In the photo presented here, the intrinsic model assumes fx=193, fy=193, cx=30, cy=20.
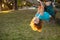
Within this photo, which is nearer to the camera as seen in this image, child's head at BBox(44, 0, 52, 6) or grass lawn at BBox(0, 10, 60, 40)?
child's head at BBox(44, 0, 52, 6)

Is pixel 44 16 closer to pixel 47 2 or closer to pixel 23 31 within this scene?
pixel 47 2

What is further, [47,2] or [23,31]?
[23,31]

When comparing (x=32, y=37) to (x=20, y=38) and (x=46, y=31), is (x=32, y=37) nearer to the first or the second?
(x=20, y=38)

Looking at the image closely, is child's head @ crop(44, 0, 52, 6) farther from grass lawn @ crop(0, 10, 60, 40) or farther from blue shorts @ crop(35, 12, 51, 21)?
grass lawn @ crop(0, 10, 60, 40)

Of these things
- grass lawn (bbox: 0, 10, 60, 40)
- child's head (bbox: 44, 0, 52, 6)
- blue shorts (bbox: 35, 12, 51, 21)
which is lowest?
grass lawn (bbox: 0, 10, 60, 40)

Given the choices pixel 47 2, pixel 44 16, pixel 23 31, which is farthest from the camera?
pixel 23 31

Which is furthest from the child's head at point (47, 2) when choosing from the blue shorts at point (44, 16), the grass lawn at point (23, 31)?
the grass lawn at point (23, 31)

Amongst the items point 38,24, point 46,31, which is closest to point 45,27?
point 46,31

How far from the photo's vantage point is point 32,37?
23.8 feet

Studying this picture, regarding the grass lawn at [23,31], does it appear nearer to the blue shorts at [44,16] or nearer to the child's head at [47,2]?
the blue shorts at [44,16]

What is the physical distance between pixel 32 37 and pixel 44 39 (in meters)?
0.53

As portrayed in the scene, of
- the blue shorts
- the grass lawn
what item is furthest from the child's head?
the grass lawn

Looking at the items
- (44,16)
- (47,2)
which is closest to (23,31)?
(44,16)

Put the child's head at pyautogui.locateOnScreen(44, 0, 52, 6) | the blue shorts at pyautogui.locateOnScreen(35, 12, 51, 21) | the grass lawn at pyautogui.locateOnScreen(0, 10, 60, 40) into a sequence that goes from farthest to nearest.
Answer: the grass lawn at pyautogui.locateOnScreen(0, 10, 60, 40) → the blue shorts at pyautogui.locateOnScreen(35, 12, 51, 21) → the child's head at pyautogui.locateOnScreen(44, 0, 52, 6)
